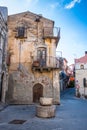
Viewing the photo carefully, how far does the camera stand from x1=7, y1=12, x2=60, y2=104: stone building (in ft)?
67.9

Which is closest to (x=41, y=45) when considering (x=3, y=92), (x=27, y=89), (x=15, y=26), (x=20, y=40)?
(x=20, y=40)

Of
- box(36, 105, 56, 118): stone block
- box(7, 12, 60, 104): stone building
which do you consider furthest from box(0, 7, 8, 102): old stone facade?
box(36, 105, 56, 118): stone block

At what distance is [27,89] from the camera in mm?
20766

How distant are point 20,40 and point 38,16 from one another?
3.77 metres

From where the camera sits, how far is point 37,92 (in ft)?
68.7

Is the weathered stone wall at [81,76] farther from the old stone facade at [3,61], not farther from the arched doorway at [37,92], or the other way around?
the old stone facade at [3,61]

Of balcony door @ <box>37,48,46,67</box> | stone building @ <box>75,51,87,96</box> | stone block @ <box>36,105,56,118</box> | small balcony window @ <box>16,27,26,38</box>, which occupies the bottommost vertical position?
stone block @ <box>36,105,56,118</box>

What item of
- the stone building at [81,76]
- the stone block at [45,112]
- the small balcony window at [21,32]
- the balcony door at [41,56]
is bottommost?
the stone block at [45,112]

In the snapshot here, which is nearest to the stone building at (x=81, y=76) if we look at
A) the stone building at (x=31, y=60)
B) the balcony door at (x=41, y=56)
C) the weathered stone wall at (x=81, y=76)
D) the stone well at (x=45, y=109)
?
the weathered stone wall at (x=81, y=76)

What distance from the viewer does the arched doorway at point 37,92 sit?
821 inches

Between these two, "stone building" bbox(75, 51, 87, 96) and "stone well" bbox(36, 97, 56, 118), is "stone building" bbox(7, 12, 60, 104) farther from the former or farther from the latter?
"stone building" bbox(75, 51, 87, 96)

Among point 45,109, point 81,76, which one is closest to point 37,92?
point 45,109

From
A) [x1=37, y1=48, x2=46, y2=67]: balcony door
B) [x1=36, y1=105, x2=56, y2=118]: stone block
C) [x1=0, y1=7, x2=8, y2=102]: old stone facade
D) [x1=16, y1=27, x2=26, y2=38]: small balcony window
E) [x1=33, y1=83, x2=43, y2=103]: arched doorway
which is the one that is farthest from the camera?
[x1=16, y1=27, x2=26, y2=38]: small balcony window

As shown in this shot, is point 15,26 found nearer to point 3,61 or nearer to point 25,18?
point 25,18
